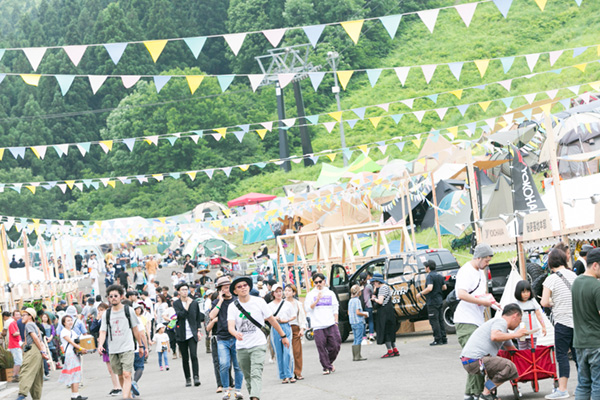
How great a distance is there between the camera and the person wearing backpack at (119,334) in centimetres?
1268

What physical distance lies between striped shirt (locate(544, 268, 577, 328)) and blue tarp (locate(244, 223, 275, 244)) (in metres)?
46.1

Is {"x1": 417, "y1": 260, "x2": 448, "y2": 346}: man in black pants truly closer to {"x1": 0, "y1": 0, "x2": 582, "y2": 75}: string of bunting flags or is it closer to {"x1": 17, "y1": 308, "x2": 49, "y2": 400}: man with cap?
{"x1": 0, "y1": 0, "x2": 582, "y2": 75}: string of bunting flags

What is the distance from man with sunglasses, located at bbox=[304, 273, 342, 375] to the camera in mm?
14602

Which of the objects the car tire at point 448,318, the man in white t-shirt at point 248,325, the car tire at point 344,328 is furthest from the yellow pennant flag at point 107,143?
the man in white t-shirt at point 248,325

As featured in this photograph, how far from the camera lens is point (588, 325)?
7.90m

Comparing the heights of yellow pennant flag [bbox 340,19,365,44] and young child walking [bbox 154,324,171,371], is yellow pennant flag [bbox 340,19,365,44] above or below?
above

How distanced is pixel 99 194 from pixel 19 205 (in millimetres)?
7961

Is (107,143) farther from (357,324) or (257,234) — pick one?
(257,234)

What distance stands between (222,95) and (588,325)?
77.8m

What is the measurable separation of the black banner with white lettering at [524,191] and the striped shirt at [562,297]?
804 centimetres

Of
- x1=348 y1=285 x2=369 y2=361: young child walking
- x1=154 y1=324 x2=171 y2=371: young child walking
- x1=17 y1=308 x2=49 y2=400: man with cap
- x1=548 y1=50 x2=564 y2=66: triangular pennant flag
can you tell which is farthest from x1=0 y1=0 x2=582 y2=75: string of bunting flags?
x1=154 y1=324 x2=171 y2=371: young child walking

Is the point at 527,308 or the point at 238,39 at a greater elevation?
the point at 238,39

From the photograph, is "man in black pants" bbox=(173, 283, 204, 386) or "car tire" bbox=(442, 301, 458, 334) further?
"car tire" bbox=(442, 301, 458, 334)

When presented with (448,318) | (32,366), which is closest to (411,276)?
(448,318)
